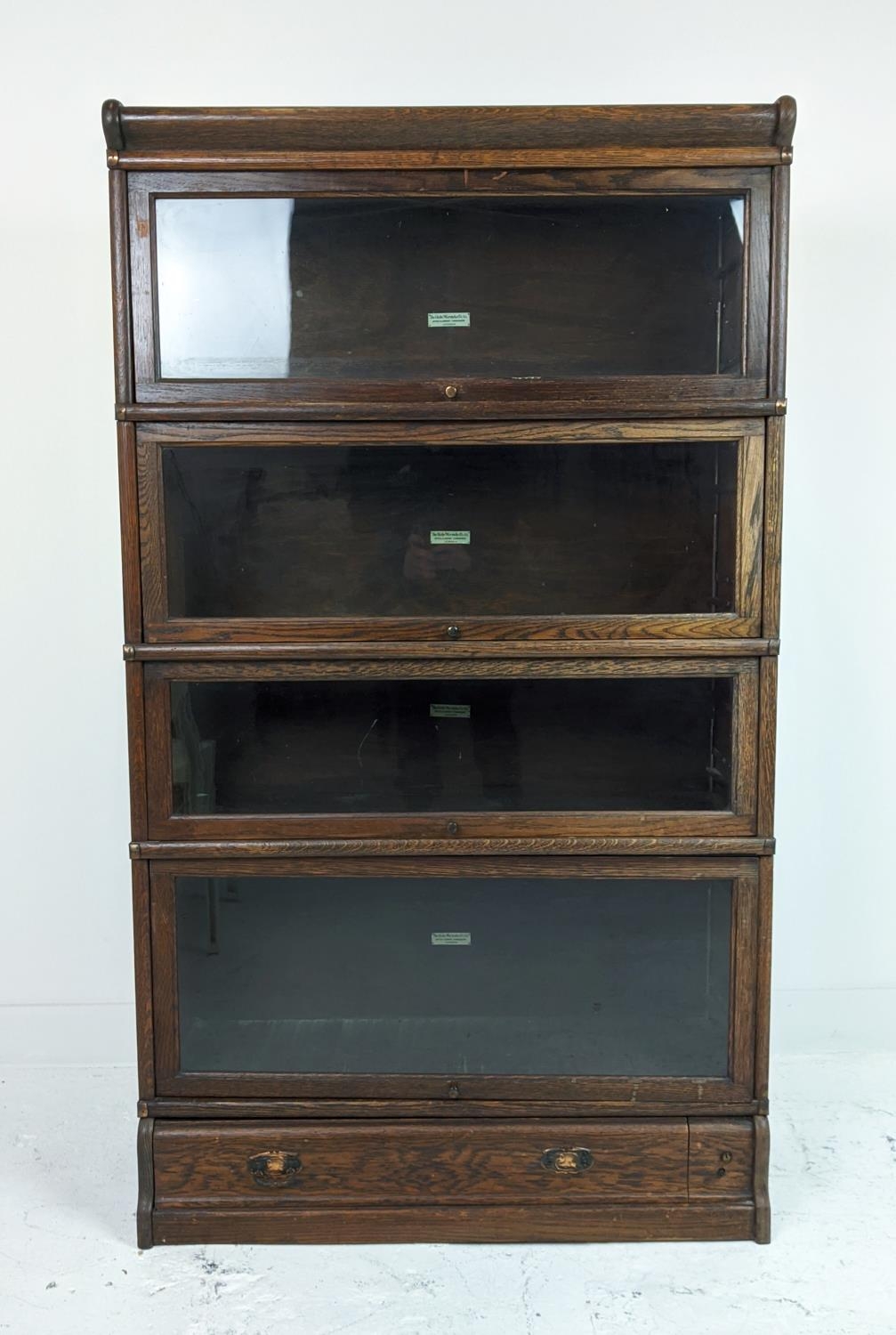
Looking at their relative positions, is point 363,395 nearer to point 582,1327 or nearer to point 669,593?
point 669,593

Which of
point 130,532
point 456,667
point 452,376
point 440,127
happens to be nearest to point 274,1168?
point 456,667

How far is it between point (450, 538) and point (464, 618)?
0.16m

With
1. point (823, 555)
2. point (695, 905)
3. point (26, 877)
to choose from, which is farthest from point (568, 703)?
point (26, 877)

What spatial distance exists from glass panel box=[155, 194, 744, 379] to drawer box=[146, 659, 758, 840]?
575 mm

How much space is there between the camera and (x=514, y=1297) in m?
2.20

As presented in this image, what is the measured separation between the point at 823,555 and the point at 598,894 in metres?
1.19

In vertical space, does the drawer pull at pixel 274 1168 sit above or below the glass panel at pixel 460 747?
below

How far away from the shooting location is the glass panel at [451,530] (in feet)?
7.54

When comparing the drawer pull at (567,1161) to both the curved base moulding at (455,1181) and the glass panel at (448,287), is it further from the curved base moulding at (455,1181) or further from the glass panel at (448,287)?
the glass panel at (448,287)

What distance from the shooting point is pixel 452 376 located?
226 cm

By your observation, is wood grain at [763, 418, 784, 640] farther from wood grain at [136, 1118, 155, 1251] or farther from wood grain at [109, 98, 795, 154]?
wood grain at [136, 1118, 155, 1251]

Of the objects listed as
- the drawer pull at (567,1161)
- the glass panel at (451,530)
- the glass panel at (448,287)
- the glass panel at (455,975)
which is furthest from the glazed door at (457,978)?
the glass panel at (448,287)

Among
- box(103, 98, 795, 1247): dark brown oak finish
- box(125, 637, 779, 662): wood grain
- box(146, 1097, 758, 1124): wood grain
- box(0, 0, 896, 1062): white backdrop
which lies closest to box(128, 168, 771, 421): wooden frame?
box(103, 98, 795, 1247): dark brown oak finish

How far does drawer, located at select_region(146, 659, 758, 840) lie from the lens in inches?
91.2
